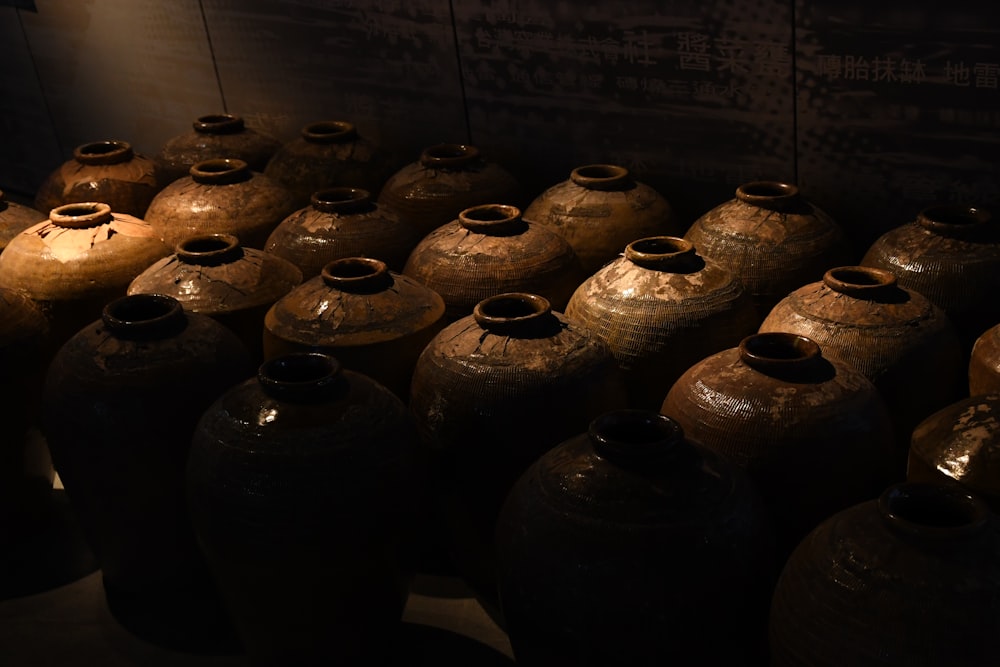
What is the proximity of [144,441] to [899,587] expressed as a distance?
2258 mm

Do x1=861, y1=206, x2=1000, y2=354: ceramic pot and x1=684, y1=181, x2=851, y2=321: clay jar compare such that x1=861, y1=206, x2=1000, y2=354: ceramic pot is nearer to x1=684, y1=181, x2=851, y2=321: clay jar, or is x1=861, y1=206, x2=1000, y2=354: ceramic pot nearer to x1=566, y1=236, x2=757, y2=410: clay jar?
x1=684, y1=181, x2=851, y2=321: clay jar

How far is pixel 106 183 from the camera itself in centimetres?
589

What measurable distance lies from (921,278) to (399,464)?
1.97m

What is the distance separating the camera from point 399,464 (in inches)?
126

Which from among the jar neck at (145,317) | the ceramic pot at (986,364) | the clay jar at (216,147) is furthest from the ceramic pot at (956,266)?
the clay jar at (216,147)

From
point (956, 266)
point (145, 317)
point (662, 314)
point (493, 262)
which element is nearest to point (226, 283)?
point (145, 317)

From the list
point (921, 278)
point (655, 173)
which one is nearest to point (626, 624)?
point (921, 278)

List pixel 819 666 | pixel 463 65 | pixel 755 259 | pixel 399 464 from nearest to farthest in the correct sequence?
pixel 819 666, pixel 399 464, pixel 755 259, pixel 463 65

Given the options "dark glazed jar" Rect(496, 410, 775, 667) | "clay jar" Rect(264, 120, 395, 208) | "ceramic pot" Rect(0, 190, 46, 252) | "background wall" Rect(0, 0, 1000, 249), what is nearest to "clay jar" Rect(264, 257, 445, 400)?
"dark glazed jar" Rect(496, 410, 775, 667)

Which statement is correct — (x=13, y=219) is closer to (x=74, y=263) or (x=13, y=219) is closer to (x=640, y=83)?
(x=74, y=263)

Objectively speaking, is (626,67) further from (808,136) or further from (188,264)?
(188,264)

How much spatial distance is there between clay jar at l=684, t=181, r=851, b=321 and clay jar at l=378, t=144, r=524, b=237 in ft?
3.59

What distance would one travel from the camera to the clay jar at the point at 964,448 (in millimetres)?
2885

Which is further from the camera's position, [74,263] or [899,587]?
[74,263]
